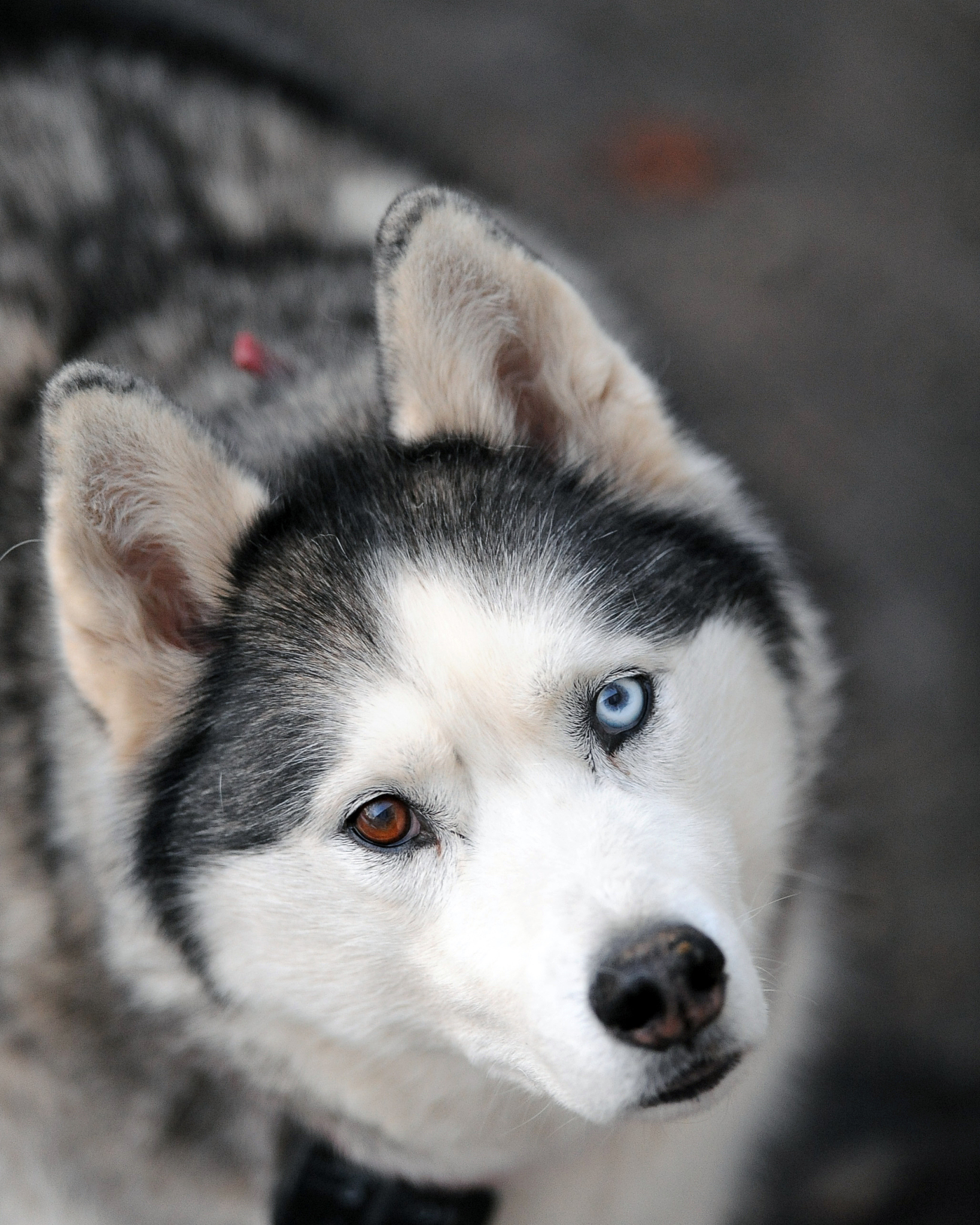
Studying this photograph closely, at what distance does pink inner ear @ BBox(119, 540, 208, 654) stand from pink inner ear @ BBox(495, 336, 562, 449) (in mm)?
664

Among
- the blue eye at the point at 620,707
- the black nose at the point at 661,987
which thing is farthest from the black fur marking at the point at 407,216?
the black nose at the point at 661,987

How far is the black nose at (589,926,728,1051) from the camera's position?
155cm

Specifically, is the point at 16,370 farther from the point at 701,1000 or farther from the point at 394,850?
the point at 701,1000

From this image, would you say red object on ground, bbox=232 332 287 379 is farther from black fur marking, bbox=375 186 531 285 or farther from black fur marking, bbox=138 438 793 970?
black fur marking, bbox=375 186 531 285

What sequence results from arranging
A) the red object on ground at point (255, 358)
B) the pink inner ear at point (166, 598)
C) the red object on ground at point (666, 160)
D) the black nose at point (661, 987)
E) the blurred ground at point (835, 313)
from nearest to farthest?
1. the black nose at point (661, 987)
2. the pink inner ear at point (166, 598)
3. the red object on ground at point (255, 358)
4. the blurred ground at point (835, 313)
5. the red object on ground at point (666, 160)

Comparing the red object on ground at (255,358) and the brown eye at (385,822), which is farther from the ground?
the red object on ground at (255,358)

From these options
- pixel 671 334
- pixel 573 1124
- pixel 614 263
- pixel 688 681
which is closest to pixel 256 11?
pixel 614 263

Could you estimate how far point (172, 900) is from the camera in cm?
199

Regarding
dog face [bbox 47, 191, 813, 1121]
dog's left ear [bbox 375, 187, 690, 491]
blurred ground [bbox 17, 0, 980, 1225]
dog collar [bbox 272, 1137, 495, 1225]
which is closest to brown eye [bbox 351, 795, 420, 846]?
dog face [bbox 47, 191, 813, 1121]

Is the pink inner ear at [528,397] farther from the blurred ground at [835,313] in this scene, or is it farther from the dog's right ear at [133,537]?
the blurred ground at [835,313]

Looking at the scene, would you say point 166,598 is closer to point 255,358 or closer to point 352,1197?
point 255,358

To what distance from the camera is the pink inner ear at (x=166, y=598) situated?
1935 mm

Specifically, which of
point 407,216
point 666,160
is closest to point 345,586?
point 407,216

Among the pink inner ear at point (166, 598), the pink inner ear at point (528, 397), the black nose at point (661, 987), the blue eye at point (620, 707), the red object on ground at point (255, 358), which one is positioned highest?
the pink inner ear at point (528, 397)
